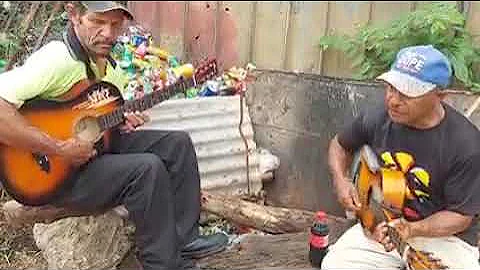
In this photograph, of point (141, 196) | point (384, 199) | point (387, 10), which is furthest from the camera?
point (387, 10)

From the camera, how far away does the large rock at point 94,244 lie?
14.5 ft

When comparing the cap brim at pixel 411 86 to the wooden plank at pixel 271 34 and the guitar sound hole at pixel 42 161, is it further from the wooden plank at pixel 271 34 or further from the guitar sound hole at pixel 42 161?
the wooden plank at pixel 271 34

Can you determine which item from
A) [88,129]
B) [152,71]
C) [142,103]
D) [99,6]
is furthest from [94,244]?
[152,71]

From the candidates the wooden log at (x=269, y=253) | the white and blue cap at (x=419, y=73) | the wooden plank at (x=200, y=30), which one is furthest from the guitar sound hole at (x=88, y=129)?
the wooden plank at (x=200, y=30)

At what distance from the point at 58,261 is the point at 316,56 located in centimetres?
233

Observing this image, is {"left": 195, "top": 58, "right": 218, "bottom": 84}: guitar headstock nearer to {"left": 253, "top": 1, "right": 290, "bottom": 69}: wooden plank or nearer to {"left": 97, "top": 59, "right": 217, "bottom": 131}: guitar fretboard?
{"left": 97, "top": 59, "right": 217, "bottom": 131}: guitar fretboard

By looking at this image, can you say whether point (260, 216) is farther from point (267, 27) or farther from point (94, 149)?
point (267, 27)

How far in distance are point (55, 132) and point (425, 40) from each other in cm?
237

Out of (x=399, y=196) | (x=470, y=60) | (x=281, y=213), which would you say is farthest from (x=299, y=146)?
(x=399, y=196)

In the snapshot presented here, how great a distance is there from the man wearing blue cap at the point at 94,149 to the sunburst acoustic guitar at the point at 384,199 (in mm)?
894

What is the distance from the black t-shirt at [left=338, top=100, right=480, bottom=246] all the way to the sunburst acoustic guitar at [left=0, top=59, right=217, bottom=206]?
1.23 m

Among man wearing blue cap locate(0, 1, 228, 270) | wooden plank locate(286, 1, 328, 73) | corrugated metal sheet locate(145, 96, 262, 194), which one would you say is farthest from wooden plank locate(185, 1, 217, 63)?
man wearing blue cap locate(0, 1, 228, 270)

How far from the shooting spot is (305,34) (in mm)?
5910

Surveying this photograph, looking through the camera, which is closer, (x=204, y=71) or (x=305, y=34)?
(x=204, y=71)
